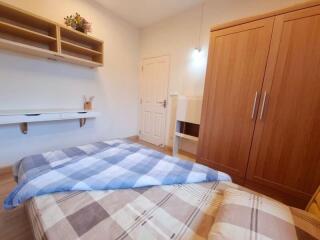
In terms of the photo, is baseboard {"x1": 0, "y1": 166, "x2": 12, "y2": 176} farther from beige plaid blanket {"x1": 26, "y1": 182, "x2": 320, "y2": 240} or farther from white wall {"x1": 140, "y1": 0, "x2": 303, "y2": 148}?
white wall {"x1": 140, "y1": 0, "x2": 303, "y2": 148}

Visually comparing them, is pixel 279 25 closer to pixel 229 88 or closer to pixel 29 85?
pixel 229 88

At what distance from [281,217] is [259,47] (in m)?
1.65

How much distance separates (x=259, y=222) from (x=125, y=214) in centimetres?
63

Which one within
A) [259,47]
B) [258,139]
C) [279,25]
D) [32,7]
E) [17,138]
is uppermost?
[32,7]

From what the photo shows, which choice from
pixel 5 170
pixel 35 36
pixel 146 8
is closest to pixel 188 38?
pixel 146 8

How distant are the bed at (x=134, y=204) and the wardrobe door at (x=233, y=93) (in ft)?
2.52

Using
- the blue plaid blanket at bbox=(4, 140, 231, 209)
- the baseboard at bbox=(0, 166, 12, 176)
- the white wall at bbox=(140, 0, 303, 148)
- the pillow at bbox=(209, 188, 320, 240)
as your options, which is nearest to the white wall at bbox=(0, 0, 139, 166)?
the baseboard at bbox=(0, 166, 12, 176)

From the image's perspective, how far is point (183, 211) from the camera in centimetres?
83

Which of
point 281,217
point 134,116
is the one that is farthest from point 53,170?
point 134,116

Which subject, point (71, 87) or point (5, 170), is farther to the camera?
point (71, 87)

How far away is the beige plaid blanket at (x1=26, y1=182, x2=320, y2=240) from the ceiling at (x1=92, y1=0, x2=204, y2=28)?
10.2ft

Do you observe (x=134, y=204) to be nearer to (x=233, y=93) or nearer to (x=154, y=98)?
(x=233, y=93)

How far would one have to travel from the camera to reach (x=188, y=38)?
9.68ft

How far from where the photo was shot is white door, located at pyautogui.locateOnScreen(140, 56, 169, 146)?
3.42m
